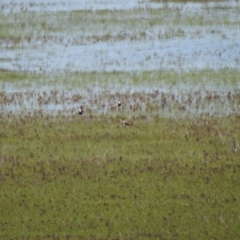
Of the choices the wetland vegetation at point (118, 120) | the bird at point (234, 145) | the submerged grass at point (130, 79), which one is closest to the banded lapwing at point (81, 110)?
the wetland vegetation at point (118, 120)

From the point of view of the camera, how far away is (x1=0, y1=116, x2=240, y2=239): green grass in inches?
479

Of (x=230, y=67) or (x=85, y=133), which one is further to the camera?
(x=230, y=67)

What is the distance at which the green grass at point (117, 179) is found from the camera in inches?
479

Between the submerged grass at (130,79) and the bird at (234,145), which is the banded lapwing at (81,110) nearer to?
the submerged grass at (130,79)

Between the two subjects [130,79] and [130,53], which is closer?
[130,79]

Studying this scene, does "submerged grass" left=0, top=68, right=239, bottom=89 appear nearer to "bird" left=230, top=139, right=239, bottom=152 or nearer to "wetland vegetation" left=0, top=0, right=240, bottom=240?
"wetland vegetation" left=0, top=0, right=240, bottom=240

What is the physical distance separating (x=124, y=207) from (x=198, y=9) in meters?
6.15

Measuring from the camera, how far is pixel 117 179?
1273 cm

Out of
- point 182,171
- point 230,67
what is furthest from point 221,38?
point 182,171

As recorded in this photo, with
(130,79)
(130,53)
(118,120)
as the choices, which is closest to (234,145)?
(118,120)

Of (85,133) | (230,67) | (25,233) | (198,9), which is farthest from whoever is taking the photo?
(198,9)

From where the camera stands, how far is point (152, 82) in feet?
46.4

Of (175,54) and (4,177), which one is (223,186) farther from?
(4,177)

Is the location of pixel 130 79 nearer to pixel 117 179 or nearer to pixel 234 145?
pixel 117 179
